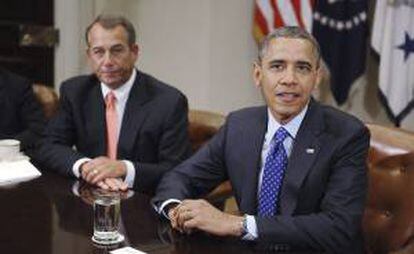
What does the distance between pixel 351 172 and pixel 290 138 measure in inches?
8.6

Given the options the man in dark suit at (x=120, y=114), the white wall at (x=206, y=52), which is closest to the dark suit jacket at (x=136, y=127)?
the man in dark suit at (x=120, y=114)

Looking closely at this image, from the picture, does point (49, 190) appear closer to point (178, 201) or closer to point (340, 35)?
point (178, 201)

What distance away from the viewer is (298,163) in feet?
6.37

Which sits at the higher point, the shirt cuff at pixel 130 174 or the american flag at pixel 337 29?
the american flag at pixel 337 29

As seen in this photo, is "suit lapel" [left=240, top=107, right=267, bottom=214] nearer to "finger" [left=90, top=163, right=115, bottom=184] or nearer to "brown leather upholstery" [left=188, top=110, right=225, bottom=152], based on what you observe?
"finger" [left=90, top=163, right=115, bottom=184]

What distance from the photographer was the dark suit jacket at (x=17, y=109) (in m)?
3.22

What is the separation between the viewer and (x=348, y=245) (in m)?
1.84

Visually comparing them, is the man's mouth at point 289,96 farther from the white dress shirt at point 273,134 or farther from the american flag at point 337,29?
the american flag at point 337,29

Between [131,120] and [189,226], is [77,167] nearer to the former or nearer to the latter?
[131,120]

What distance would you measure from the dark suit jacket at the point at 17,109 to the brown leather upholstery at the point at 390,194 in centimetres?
169

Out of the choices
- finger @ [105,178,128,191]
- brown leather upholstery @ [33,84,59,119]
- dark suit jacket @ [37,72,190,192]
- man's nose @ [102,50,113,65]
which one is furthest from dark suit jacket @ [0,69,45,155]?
finger @ [105,178,128,191]

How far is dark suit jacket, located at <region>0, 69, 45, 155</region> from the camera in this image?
3.22 metres

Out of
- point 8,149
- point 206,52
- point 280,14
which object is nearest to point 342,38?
point 280,14

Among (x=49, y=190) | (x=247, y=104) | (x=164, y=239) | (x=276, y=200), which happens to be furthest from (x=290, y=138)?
(x=247, y=104)
